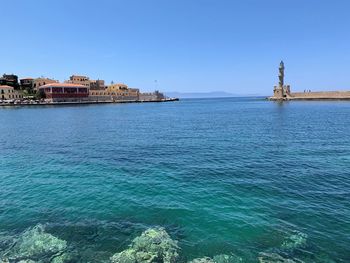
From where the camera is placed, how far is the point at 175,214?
45.6ft

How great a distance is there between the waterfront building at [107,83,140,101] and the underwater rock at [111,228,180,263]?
173777mm

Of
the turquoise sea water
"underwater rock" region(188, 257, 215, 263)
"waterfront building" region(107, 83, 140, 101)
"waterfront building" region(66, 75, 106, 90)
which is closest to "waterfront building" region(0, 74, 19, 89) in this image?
"waterfront building" region(66, 75, 106, 90)

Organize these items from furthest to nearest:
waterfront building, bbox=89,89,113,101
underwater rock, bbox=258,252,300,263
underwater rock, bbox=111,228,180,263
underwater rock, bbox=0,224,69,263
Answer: waterfront building, bbox=89,89,113,101
underwater rock, bbox=0,224,69,263
underwater rock, bbox=111,228,180,263
underwater rock, bbox=258,252,300,263

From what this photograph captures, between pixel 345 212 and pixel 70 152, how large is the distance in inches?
947

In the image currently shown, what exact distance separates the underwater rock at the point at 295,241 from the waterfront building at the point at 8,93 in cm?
16234

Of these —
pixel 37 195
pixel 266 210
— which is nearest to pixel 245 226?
pixel 266 210

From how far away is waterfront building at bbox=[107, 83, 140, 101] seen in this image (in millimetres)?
182125

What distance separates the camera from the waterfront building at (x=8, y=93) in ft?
479

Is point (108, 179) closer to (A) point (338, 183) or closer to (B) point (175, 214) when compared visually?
(B) point (175, 214)

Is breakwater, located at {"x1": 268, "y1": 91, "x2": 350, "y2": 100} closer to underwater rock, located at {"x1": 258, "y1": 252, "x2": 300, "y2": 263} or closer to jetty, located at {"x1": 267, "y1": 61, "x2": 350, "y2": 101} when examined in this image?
jetty, located at {"x1": 267, "y1": 61, "x2": 350, "y2": 101}

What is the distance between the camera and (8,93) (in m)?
148

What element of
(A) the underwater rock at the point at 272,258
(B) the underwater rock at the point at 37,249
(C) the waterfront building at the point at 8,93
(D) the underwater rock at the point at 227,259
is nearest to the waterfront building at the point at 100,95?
(C) the waterfront building at the point at 8,93

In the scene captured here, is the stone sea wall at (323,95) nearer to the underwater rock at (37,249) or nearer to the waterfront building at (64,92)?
the waterfront building at (64,92)

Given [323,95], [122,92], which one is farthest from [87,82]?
[323,95]
